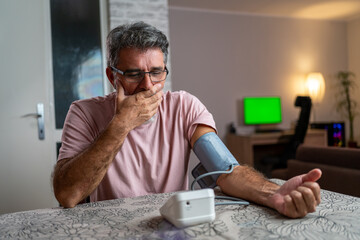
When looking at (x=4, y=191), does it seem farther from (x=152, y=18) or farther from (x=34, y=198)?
(x=152, y=18)

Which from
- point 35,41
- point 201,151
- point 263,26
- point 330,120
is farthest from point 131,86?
point 330,120

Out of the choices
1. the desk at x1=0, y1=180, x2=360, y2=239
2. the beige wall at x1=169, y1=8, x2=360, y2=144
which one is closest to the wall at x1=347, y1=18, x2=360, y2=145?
the beige wall at x1=169, y1=8, x2=360, y2=144

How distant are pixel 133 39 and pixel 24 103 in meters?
1.75

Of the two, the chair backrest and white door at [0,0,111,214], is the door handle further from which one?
the chair backrest

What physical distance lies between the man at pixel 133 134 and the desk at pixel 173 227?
15 cm

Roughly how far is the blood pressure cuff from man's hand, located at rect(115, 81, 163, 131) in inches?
8.4

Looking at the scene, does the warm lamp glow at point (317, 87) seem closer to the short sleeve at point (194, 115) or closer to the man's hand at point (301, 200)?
the short sleeve at point (194, 115)

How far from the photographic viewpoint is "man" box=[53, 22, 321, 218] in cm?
99

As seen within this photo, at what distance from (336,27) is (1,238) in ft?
19.0

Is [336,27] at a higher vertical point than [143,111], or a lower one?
higher

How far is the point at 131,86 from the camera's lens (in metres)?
1.16

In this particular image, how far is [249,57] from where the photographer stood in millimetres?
4688

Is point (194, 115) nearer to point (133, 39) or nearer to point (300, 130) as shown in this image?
point (133, 39)

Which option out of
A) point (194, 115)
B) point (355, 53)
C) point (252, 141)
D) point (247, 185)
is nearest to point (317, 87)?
point (355, 53)
